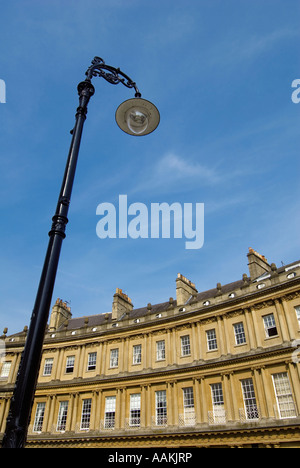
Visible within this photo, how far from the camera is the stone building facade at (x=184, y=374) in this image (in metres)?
23.8

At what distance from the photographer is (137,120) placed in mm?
7477

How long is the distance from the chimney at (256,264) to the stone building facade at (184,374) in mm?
104

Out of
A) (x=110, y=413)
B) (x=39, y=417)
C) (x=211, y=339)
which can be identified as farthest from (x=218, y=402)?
(x=39, y=417)

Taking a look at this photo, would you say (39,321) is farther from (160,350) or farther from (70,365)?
(70,365)

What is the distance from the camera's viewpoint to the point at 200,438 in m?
25.2

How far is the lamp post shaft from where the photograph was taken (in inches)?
162

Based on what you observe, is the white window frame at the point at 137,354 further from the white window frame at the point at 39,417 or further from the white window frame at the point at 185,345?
the white window frame at the point at 39,417

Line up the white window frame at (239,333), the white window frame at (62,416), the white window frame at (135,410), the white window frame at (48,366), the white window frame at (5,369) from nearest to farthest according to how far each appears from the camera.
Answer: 1. the white window frame at (239,333)
2. the white window frame at (135,410)
3. the white window frame at (62,416)
4. the white window frame at (48,366)
5. the white window frame at (5,369)

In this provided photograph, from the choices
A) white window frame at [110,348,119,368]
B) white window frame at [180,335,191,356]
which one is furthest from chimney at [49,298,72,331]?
white window frame at [180,335,191,356]

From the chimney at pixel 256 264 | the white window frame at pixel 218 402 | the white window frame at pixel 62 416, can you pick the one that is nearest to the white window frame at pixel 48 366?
the white window frame at pixel 62 416

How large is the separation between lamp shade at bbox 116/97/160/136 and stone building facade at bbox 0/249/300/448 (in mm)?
20684
